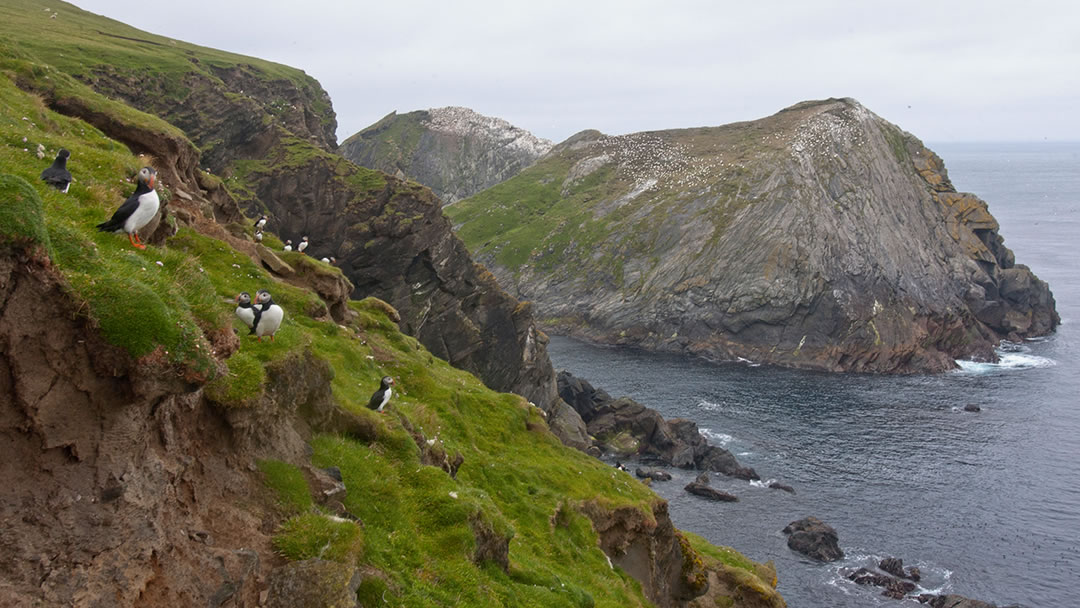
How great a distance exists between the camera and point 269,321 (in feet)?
58.3

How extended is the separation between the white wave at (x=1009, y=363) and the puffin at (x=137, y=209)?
132 metres

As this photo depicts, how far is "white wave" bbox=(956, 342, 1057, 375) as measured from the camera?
121188 mm

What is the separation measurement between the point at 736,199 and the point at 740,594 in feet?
439

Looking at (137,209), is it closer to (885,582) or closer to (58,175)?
(58,175)

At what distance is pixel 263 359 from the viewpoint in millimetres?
16953

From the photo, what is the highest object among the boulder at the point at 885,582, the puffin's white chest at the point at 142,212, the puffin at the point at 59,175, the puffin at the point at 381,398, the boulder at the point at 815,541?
the puffin at the point at 59,175

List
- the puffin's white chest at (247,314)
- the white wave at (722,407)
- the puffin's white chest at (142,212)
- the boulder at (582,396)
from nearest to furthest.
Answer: the puffin's white chest at (142,212) → the puffin's white chest at (247,314) → the boulder at (582,396) → the white wave at (722,407)

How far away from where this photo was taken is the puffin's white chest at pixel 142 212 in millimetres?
16406

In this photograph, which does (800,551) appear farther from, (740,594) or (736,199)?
(736,199)

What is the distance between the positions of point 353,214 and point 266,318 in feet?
202

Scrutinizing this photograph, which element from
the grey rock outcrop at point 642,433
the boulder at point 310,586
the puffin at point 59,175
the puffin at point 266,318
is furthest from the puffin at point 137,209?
the grey rock outcrop at point 642,433

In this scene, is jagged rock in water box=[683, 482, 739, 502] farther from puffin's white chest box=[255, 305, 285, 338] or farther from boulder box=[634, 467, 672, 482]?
puffin's white chest box=[255, 305, 285, 338]

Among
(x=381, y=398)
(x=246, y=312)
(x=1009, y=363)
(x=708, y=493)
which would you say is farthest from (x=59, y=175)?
(x=1009, y=363)

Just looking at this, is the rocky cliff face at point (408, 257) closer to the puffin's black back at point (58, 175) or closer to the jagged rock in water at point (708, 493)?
the jagged rock in water at point (708, 493)
